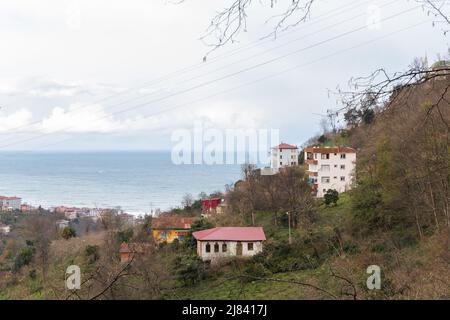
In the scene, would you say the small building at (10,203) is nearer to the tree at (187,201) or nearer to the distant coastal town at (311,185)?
the distant coastal town at (311,185)

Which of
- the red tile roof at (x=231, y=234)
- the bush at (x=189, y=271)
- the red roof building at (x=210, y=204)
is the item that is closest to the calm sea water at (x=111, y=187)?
the red roof building at (x=210, y=204)

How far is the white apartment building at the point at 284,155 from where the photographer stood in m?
35.1

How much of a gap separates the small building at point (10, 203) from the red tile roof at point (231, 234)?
737 inches

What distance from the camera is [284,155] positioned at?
35.7m

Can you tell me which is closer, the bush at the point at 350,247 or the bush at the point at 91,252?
the bush at the point at 350,247

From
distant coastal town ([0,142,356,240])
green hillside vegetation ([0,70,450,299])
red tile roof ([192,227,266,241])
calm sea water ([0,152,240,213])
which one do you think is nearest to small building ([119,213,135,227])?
distant coastal town ([0,142,356,240])

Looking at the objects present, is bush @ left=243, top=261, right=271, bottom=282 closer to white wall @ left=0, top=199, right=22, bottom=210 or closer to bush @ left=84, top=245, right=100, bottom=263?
bush @ left=84, top=245, right=100, bottom=263

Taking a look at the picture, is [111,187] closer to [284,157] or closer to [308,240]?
[284,157]

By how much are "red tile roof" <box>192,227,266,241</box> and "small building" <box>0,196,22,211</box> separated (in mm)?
18708

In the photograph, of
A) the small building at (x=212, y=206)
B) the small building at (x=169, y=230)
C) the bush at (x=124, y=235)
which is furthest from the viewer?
the small building at (x=212, y=206)

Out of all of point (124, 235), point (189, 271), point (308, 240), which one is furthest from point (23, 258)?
point (308, 240)

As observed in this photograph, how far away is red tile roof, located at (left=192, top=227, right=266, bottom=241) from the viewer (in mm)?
16969
